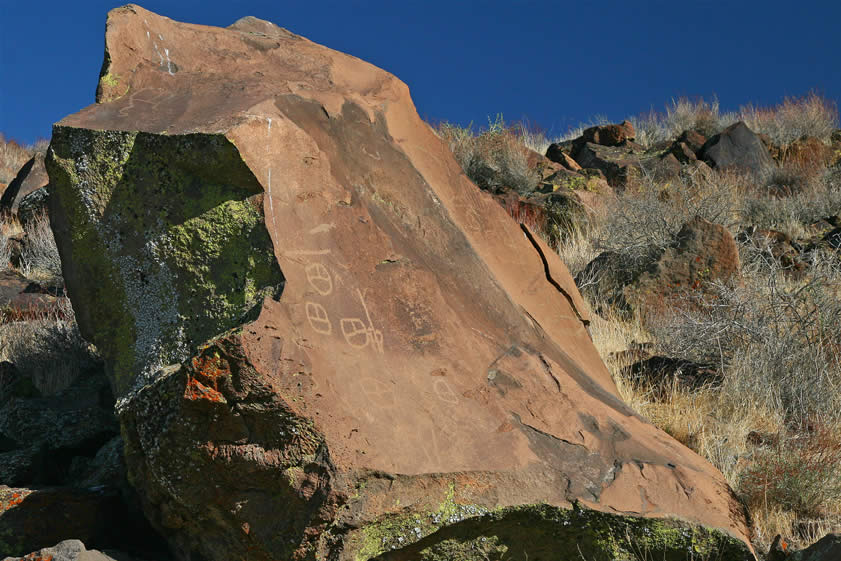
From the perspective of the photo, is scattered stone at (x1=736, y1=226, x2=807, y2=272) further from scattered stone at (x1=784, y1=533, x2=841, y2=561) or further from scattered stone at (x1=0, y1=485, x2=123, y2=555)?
scattered stone at (x1=0, y1=485, x2=123, y2=555)

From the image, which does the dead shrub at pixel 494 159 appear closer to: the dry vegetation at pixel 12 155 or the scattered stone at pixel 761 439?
the scattered stone at pixel 761 439

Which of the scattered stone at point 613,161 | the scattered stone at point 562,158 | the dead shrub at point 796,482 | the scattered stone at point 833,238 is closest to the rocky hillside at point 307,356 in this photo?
the dead shrub at point 796,482

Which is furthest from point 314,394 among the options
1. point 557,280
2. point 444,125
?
point 444,125

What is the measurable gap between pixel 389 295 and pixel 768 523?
200 centimetres

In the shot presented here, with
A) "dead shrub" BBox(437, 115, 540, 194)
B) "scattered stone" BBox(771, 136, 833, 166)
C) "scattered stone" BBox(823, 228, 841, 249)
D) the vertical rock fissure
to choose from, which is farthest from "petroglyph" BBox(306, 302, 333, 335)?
"scattered stone" BBox(771, 136, 833, 166)

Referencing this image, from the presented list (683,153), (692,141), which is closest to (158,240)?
(683,153)

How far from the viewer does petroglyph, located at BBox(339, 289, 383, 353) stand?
2908 mm

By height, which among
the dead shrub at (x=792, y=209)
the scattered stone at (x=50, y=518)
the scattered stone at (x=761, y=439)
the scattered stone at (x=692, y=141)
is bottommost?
the scattered stone at (x=761, y=439)

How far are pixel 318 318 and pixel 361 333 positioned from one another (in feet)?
0.61

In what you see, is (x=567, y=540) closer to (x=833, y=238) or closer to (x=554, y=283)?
(x=554, y=283)

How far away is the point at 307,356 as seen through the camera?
272 centimetres

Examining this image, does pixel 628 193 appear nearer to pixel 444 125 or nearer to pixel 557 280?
pixel 444 125

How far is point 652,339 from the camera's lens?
6344 mm

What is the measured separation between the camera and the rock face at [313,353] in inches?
105
